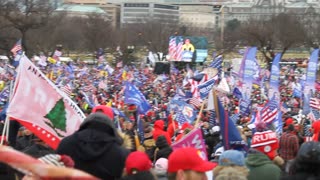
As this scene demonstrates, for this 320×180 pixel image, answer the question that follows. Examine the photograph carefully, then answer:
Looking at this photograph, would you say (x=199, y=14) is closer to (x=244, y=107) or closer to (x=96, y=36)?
(x=96, y=36)

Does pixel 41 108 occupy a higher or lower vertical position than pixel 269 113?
higher

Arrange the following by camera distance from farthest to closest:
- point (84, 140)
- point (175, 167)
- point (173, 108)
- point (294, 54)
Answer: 1. point (294, 54)
2. point (173, 108)
3. point (84, 140)
4. point (175, 167)

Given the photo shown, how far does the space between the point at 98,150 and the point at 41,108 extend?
1.49 metres

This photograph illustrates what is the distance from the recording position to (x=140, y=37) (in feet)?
245

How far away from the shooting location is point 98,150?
4.41 metres

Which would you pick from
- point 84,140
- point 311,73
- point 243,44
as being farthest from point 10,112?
point 243,44

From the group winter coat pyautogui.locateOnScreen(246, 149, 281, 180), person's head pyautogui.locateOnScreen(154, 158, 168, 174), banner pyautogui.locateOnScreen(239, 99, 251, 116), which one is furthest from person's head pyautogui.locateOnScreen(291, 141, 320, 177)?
banner pyautogui.locateOnScreen(239, 99, 251, 116)

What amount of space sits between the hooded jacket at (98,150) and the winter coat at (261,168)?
892 mm

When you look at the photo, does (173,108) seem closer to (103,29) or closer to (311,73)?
(311,73)

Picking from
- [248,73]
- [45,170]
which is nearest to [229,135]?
[45,170]

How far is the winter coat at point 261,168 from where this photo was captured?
15.4 ft

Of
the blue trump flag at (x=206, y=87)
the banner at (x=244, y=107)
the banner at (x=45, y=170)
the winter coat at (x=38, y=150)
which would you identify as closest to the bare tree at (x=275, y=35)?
the blue trump flag at (x=206, y=87)

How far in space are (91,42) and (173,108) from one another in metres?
54.6

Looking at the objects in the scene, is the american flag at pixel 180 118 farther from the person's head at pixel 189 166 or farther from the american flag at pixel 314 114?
the person's head at pixel 189 166
